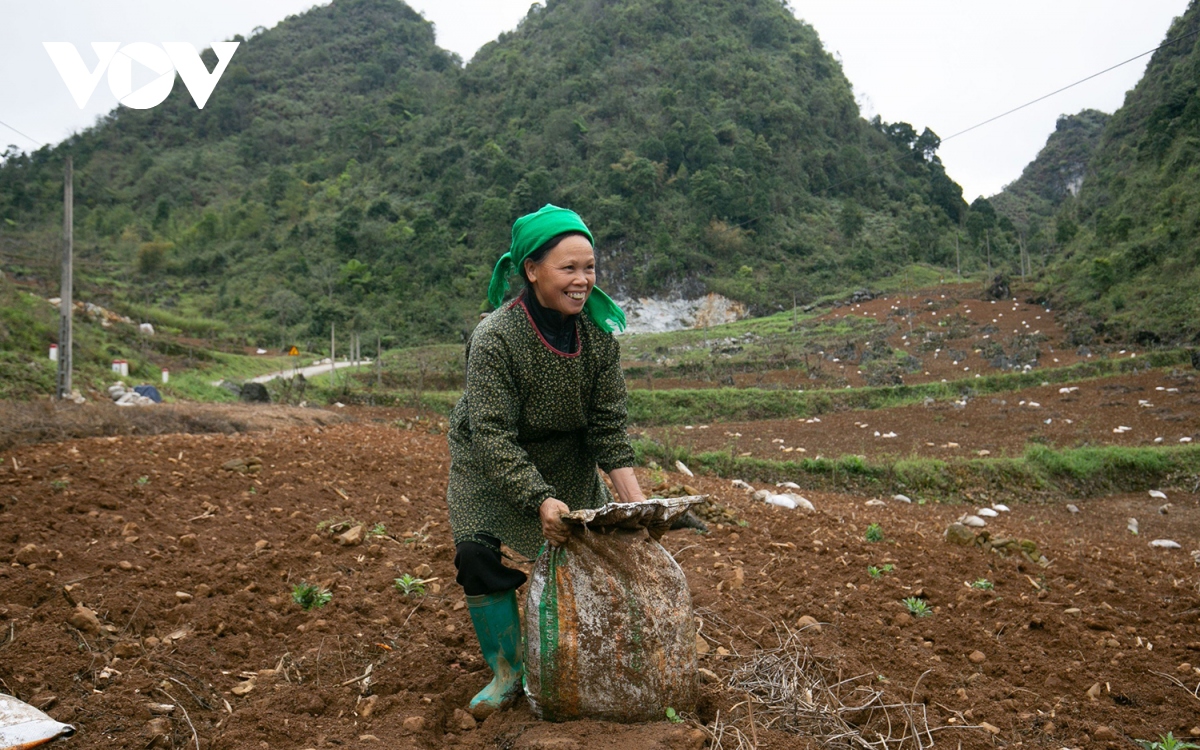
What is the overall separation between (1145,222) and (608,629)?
33.9 m

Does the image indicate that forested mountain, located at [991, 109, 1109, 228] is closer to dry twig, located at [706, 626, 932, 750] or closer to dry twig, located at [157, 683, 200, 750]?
dry twig, located at [706, 626, 932, 750]

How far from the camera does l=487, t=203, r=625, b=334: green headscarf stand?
2.15 meters

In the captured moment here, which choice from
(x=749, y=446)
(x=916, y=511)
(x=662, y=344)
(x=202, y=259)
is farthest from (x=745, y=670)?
(x=202, y=259)

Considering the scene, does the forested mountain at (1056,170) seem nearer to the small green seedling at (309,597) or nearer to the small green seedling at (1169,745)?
the small green seedling at (1169,745)

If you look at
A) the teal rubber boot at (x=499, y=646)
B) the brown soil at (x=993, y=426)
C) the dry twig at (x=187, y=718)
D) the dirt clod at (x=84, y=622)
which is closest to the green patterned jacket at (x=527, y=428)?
the teal rubber boot at (x=499, y=646)

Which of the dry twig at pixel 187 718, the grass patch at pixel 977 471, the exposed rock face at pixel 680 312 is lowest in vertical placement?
the grass patch at pixel 977 471

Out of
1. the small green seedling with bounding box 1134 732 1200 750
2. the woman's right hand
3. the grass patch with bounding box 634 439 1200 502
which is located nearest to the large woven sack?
the woman's right hand

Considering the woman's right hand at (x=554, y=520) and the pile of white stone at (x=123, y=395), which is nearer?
the woman's right hand at (x=554, y=520)

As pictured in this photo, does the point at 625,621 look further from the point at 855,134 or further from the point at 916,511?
the point at 855,134

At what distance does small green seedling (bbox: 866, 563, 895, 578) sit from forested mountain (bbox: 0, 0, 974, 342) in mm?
29890

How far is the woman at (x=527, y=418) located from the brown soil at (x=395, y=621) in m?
0.32

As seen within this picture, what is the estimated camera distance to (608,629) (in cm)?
197

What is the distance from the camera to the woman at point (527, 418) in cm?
212

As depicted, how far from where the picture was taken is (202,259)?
152 feet
